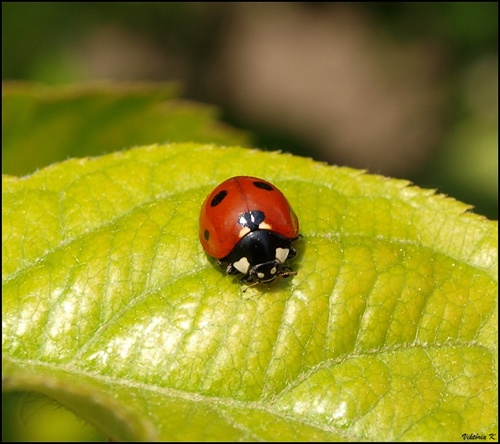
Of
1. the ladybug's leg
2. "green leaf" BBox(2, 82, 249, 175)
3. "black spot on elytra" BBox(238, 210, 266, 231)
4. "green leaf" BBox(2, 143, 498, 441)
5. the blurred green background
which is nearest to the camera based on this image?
"green leaf" BBox(2, 143, 498, 441)

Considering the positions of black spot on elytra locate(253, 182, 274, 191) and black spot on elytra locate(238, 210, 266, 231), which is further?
black spot on elytra locate(238, 210, 266, 231)

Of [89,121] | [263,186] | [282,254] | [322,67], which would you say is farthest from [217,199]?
[322,67]

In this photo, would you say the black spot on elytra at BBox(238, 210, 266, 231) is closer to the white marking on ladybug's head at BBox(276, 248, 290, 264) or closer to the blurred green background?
the white marking on ladybug's head at BBox(276, 248, 290, 264)

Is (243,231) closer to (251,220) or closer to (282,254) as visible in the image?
(251,220)

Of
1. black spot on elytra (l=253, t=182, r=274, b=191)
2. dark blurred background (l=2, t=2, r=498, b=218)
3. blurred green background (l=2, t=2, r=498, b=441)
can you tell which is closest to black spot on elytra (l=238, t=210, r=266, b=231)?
black spot on elytra (l=253, t=182, r=274, b=191)

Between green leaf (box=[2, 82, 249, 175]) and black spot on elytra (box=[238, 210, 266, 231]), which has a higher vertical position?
green leaf (box=[2, 82, 249, 175])

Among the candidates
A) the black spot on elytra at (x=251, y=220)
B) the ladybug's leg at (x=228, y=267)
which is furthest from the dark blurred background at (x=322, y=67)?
the ladybug's leg at (x=228, y=267)
